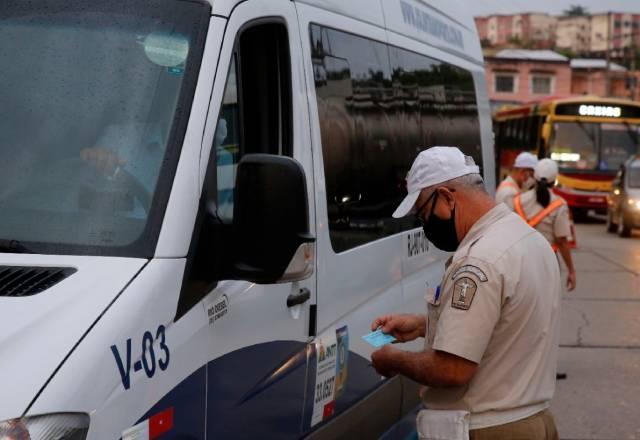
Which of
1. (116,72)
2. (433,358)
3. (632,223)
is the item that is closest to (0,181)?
(116,72)

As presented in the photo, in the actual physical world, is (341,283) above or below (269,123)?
below

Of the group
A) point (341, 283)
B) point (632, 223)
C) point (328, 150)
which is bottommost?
point (632, 223)

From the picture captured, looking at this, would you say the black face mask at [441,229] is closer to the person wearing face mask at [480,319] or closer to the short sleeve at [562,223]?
the person wearing face mask at [480,319]

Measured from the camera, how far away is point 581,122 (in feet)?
98.3

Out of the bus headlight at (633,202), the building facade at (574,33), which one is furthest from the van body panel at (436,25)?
the building facade at (574,33)

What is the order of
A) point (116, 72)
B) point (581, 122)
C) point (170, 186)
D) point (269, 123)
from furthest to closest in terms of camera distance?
point (581, 122) < point (269, 123) < point (116, 72) < point (170, 186)

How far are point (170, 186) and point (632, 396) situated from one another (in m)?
6.17

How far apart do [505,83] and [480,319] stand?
86482 millimetres

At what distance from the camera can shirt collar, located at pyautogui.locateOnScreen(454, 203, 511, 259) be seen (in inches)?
132

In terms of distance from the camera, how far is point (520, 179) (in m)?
9.83

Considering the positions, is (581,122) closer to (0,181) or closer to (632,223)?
(632,223)

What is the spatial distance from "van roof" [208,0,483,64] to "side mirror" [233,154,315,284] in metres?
0.69

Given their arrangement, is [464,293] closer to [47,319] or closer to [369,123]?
[47,319]

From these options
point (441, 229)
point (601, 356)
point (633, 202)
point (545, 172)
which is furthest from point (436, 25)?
point (633, 202)
